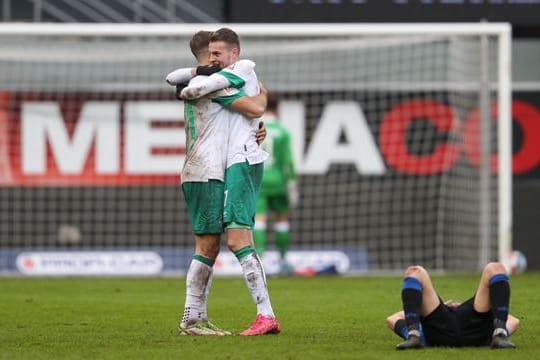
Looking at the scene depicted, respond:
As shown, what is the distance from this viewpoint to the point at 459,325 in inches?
278

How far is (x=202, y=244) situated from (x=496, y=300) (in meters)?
2.08

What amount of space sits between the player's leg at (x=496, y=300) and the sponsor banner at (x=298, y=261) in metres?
10.9

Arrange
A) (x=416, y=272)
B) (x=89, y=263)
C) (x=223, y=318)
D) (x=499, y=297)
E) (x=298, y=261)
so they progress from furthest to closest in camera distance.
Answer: (x=298, y=261) → (x=89, y=263) → (x=223, y=318) → (x=416, y=272) → (x=499, y=297)

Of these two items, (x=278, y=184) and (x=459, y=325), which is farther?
(x=278, y=184)

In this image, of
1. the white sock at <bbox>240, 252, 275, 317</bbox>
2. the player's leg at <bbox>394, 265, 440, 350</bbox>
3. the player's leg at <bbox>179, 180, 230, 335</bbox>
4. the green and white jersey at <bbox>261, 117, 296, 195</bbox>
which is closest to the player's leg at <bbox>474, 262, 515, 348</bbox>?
the player's leg at <bbox>394, 265, 440, 350</bbox>

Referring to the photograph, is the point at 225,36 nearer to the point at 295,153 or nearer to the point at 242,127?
the point at 242,127

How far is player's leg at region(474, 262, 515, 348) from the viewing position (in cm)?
684

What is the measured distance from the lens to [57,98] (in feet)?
64.1

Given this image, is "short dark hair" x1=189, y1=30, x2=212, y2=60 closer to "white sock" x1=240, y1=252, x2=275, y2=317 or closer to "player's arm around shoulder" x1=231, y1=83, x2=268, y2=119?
"player's arm around shoulder" x1=231, y1=83, x2=268, y2=119

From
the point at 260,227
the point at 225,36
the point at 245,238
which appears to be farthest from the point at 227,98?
the point at 260,227

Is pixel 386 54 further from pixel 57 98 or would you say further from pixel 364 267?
pixel 57 98

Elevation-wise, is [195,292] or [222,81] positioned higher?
[222,81]

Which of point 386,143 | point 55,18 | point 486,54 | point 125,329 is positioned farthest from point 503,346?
point 55,18

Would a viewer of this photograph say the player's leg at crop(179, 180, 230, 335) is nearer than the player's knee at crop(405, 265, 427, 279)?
No
